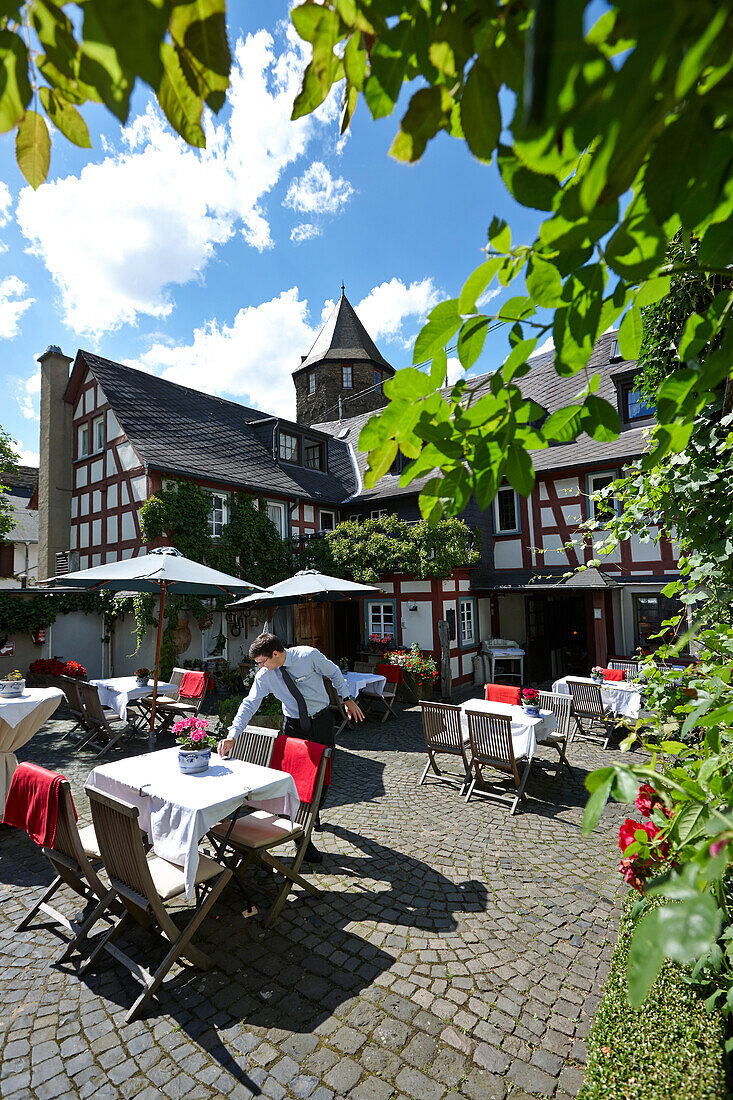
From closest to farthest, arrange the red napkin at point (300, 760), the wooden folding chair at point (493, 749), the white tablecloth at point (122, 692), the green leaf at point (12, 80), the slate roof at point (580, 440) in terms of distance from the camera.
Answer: the green leaf at point (12, 80), the red napkin at point (300, 760), the wooden folding chair at point (493, 749), the white tablecloth at point (122, 692), the slate roof at point (580, 440)

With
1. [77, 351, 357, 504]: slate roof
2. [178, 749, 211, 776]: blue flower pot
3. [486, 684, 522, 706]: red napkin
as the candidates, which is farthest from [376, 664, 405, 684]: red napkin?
[178, 749, 211, 776]: blue flower pot

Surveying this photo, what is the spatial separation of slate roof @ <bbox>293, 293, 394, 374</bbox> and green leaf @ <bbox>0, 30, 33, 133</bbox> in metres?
33.0

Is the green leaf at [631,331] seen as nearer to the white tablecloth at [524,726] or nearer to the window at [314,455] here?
the white tablecloth at [524,726]

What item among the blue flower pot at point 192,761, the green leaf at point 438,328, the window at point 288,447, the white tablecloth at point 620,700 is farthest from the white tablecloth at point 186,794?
the window at point 288,447

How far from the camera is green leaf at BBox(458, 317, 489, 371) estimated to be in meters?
1.17

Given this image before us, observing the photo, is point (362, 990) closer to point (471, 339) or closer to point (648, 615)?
point (471, 339)

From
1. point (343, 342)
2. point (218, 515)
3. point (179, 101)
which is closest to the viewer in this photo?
point (179, 101)

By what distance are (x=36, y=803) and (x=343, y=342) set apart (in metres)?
33.2

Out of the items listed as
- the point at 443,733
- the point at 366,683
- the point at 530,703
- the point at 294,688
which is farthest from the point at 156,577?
the point at 530,703

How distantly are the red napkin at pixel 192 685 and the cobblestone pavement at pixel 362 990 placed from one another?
14.7 feet

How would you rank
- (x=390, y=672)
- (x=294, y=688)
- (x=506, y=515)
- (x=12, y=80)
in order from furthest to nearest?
(x=506, y=515), (x=390, y=672), (x=294, y=688), (x=12, y=80)

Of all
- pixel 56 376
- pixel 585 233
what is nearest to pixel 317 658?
pixel 585 233

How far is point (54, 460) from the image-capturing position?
17312mm

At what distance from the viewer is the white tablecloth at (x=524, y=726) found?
22.2ft
